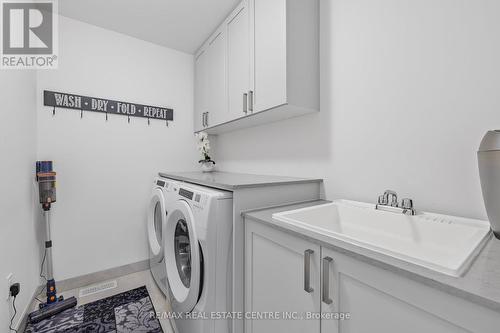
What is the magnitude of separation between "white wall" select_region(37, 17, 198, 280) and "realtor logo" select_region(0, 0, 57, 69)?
9 cm

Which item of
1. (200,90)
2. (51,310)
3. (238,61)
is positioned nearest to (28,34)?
(200,90)

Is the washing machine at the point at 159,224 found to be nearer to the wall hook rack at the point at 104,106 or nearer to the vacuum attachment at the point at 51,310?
the vacuum attachment at the point at 51,310

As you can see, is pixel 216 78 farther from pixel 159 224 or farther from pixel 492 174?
pixel 492 174

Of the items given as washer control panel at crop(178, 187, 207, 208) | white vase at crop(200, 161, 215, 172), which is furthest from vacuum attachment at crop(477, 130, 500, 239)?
white vase at crop(200, 161, 215, 172)

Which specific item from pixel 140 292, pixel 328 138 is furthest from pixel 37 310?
pixel 328 138

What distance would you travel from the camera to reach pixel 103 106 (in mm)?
2148

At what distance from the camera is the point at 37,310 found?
63.5 inches

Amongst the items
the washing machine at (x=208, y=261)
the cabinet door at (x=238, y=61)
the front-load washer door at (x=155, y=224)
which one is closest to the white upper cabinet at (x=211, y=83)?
the cabinet door at (x=238, y=61)

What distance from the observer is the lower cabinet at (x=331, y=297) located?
51cm

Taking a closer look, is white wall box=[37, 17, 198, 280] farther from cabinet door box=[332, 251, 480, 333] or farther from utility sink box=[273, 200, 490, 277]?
cabinet door box=[332, 251, 480, 333]

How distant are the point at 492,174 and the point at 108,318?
2.37 m

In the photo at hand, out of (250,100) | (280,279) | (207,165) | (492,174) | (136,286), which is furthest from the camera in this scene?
(207,165)

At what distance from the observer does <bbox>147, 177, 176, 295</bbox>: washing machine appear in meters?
1.69

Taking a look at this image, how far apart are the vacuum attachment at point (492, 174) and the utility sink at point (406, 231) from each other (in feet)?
0.26
